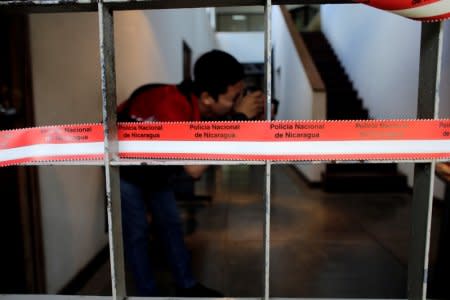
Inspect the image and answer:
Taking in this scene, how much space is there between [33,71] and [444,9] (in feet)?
5.22

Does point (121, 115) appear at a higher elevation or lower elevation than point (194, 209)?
higher

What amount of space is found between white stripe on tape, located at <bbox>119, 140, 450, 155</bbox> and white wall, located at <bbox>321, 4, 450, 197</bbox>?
2.51 m

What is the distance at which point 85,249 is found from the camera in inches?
81.0

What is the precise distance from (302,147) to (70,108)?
159 cm

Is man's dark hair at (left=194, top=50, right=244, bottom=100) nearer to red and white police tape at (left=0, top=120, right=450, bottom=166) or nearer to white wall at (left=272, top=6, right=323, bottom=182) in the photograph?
red and white police tape at (left=0, top=120, right=450, bottom=166)

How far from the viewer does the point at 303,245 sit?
2.52 m

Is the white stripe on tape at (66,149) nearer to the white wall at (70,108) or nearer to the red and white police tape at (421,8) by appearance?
the red and white police tape at (421,8)

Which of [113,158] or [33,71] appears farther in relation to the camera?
[33,71]

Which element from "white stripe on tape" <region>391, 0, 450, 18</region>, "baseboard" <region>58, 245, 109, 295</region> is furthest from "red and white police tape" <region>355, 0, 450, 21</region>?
"baseboard" <region>58, 245, 109, 295</region>

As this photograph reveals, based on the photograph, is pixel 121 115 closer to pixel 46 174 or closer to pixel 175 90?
pixel 175 90

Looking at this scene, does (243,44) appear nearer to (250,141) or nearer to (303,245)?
(303,245)

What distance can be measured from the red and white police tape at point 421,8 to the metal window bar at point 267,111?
4cm

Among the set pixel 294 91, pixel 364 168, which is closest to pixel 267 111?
pixel 364 168

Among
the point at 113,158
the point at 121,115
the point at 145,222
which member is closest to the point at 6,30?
the point at 121,115
